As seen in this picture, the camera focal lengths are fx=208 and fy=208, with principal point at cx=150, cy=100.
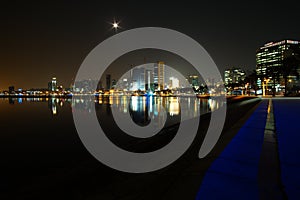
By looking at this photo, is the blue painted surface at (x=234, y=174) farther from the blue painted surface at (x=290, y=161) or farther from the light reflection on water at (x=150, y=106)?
the light reflection on water at (x=150, y=106)

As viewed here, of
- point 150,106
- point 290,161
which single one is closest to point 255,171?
point 290,161

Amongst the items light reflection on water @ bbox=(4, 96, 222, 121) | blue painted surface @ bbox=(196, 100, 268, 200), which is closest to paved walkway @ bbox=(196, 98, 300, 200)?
blue painted surface @ bbox=(196, 100, 268, 200)

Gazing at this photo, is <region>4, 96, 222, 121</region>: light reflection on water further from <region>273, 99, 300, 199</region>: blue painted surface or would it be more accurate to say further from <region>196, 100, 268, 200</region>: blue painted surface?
<region>196, 100, 268, 200</region>: blue painted surface

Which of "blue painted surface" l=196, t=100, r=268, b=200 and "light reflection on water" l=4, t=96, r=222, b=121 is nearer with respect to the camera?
"blue painted surface" l=196, t=100, r=268, b=200

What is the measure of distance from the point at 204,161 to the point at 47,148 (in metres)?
10.3

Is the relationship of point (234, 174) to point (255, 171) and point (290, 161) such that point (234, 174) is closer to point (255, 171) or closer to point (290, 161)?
point (255, 171)

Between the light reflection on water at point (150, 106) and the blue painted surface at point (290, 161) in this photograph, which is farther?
the light reflection on water at point (150, 106)

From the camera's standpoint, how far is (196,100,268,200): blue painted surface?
3.69 m

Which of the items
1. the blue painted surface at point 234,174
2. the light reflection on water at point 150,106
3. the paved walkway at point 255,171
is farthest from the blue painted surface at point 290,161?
the light reflection on water at point 150,106

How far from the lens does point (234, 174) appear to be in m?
4.39

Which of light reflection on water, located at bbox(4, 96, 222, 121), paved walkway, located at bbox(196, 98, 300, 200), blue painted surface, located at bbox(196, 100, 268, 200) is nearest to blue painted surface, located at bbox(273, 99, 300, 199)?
paved walkway, located at bbox(196, 98, 300, 200)

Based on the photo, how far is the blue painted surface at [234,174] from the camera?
3693 millimetres

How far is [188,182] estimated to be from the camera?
4.40 meters

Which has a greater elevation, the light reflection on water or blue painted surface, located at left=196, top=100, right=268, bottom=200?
blue painted surface, located at left=196, top=100, right=268, bottom=200
